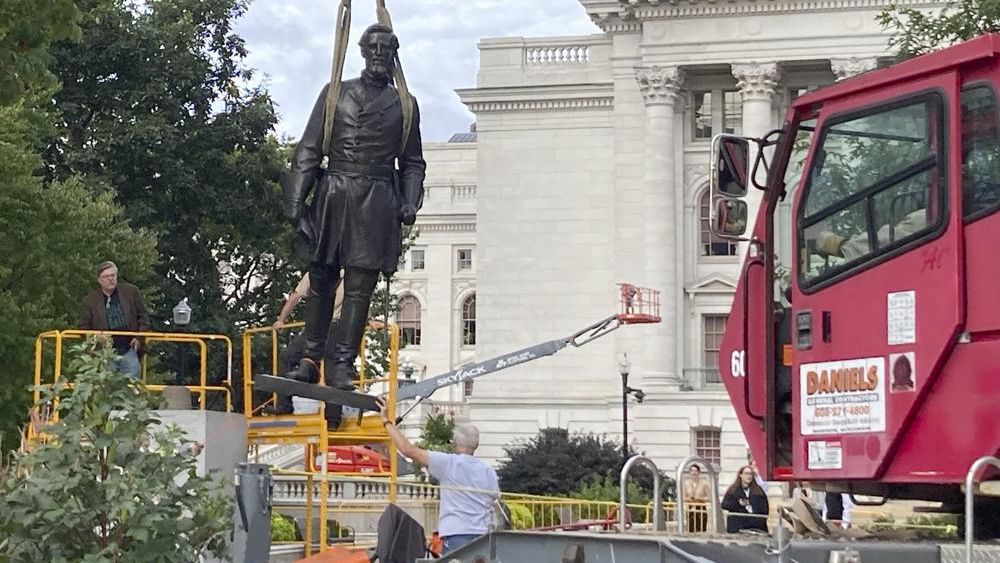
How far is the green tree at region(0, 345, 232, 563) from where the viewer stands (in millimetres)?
10031

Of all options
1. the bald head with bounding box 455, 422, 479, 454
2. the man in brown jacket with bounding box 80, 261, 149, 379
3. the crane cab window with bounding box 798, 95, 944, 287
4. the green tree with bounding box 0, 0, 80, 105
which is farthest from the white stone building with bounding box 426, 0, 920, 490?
the crane cab window with bounding box 798, 95, 944, 287

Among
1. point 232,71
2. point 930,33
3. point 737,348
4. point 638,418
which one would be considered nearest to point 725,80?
point 638,418

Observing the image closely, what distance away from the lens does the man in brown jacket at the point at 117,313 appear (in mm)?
16594

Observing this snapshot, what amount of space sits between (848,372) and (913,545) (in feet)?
5.14

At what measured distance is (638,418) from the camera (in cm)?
6309

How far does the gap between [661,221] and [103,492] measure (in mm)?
54891

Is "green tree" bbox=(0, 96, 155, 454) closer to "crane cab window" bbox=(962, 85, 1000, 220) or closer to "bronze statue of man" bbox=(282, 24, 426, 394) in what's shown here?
"bronze statue of man" bbox=(282, 24, 426, 394)

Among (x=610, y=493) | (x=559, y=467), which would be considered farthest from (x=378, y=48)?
(x=559, y=467)

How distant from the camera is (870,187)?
31.9 ft

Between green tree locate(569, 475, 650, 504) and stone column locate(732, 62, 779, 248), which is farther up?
stone column locate(732, 62, 779, 248)

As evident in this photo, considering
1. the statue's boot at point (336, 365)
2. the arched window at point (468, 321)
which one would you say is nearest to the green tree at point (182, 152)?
the statue's boot at point (336, 365)

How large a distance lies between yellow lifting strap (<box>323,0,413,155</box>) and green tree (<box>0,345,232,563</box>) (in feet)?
12.8

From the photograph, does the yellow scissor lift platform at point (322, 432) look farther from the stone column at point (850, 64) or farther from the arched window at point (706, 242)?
the arched window at point (706, 242)

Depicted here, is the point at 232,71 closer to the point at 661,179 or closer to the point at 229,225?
the point at 229,225
